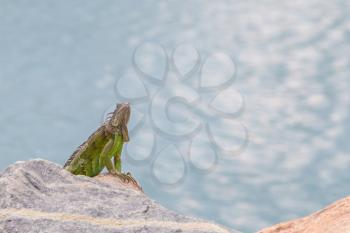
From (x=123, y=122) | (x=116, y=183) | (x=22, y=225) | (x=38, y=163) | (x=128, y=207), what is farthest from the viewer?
(x=123, y=122)

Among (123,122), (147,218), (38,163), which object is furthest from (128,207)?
(123,122)

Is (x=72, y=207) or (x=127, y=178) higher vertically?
(x=127, y=178)

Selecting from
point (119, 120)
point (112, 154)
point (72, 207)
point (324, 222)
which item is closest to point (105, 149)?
point (112, 154)

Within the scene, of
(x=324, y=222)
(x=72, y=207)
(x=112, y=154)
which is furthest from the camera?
(x=112, y=154)

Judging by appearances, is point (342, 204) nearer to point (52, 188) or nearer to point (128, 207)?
point (128, 207)

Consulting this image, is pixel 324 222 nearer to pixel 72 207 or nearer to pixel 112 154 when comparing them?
pixel 112 154

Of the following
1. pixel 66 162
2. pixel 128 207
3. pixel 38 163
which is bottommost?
pixel 128 207

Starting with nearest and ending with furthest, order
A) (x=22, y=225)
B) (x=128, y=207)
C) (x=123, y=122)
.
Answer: (x=22, y=225), (x=128, y=207), (x=123, y=122)

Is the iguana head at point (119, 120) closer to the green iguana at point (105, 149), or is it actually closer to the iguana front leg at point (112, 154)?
the green iguana at point (105, 149)
